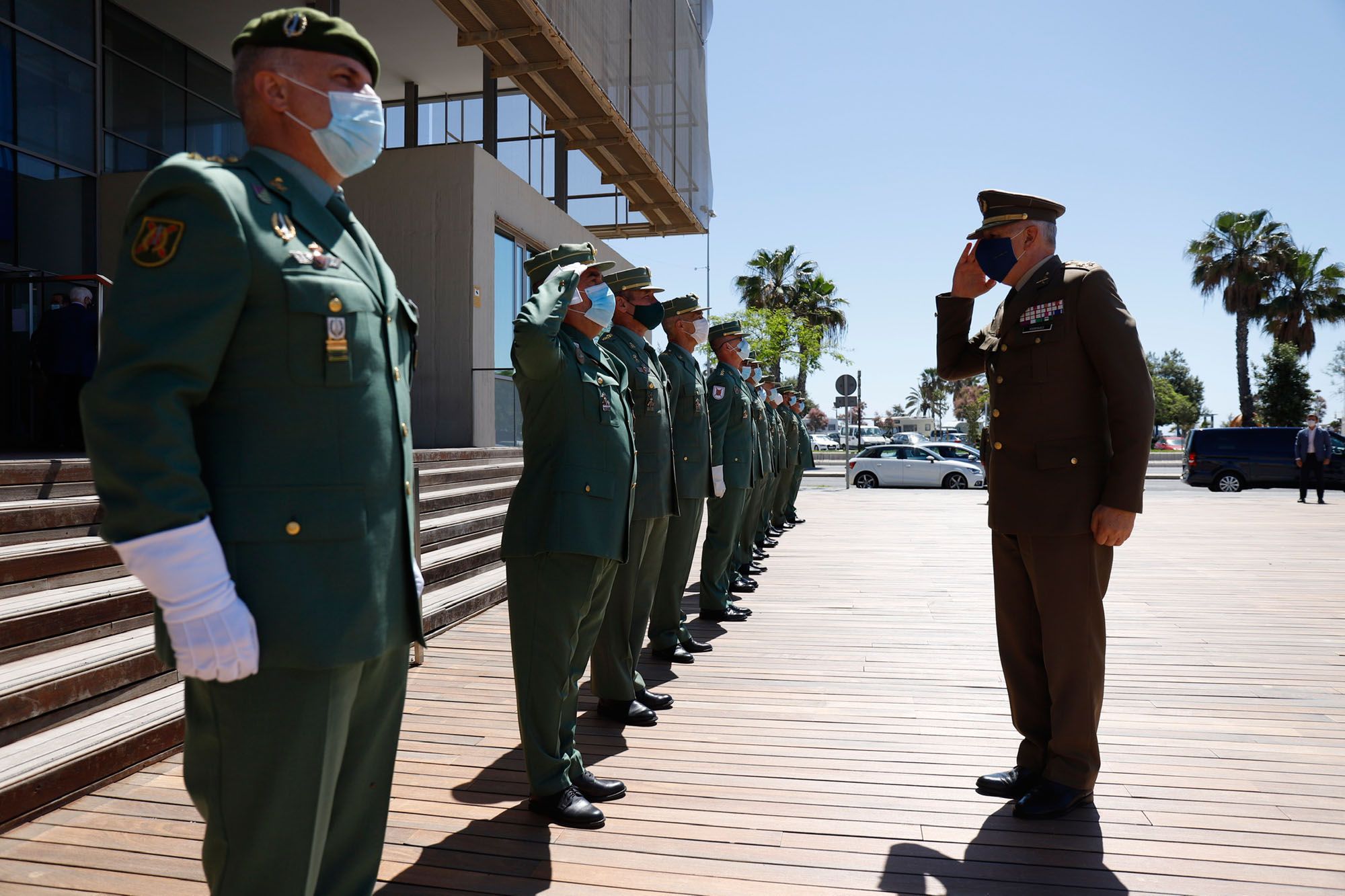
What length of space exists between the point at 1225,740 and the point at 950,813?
1.61 meters

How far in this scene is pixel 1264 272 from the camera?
33344mm

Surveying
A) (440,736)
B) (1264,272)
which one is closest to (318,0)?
(440,736)

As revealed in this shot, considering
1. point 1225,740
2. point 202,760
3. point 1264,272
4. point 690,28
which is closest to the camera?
point 202,760

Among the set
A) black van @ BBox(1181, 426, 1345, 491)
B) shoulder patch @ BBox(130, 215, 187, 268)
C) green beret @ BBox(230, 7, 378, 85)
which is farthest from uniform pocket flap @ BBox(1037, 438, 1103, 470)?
black van @ BBox(1181, 426, 1345, 491)

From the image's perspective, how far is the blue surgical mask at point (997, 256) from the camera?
136 inches

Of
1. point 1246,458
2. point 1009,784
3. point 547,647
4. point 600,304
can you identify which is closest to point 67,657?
point 547,647

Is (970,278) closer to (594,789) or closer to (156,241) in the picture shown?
(594,789)

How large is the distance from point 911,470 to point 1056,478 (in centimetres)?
2147

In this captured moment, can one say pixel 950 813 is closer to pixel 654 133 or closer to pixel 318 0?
pixel 318 0

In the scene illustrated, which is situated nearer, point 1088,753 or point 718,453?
point 1088,753

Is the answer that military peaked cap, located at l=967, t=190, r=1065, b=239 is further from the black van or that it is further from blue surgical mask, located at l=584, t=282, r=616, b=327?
the black van

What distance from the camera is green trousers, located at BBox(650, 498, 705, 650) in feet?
17.7

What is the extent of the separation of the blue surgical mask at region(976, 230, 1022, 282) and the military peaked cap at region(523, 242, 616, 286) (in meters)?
1.43

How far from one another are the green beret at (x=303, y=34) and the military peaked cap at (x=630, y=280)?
7.84 ft
